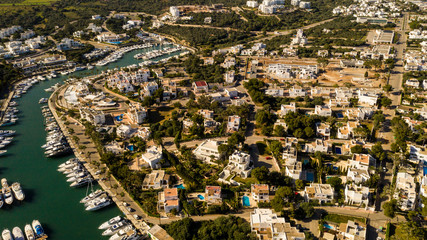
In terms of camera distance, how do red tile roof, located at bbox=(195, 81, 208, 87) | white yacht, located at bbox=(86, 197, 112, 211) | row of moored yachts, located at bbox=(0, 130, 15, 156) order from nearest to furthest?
white yacht, located at bbox=(86, 197, 112, 211) < row of moored yachts, located at bbox=(0, 130, 15, 156) < red tile roof, located at bbox=(195, 81, 208, 87)

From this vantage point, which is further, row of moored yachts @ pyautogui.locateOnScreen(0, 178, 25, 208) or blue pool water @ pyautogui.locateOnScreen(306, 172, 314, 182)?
blue pool water @ pyautogui.locateOnScreen(306, 172, 314, 182)

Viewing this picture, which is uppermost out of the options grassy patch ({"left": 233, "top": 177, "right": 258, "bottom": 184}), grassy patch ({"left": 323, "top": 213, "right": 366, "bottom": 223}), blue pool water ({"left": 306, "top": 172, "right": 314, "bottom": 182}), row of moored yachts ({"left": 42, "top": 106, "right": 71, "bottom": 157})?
row of moored yachts ({"left": 42, "top": 106, "right": 71, "bottom": 157})

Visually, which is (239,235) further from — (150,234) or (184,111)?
(184,111)

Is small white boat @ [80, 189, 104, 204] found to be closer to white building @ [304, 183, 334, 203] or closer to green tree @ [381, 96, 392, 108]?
white building @ [304, 183, 334, 203]

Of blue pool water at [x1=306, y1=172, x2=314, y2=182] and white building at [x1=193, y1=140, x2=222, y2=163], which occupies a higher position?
white building at [x1=193, y1=140, x2=222, y2=163]

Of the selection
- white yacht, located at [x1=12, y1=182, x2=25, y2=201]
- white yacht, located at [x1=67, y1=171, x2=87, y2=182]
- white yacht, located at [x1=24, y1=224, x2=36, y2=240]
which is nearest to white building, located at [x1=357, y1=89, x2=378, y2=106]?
white yacht, located at [x1=67, y1=171, x2=87, y2=182]

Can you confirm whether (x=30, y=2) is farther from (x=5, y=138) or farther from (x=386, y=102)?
(x=386, y=102)

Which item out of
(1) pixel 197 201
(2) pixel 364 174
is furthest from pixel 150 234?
(2) pixel 364 174
